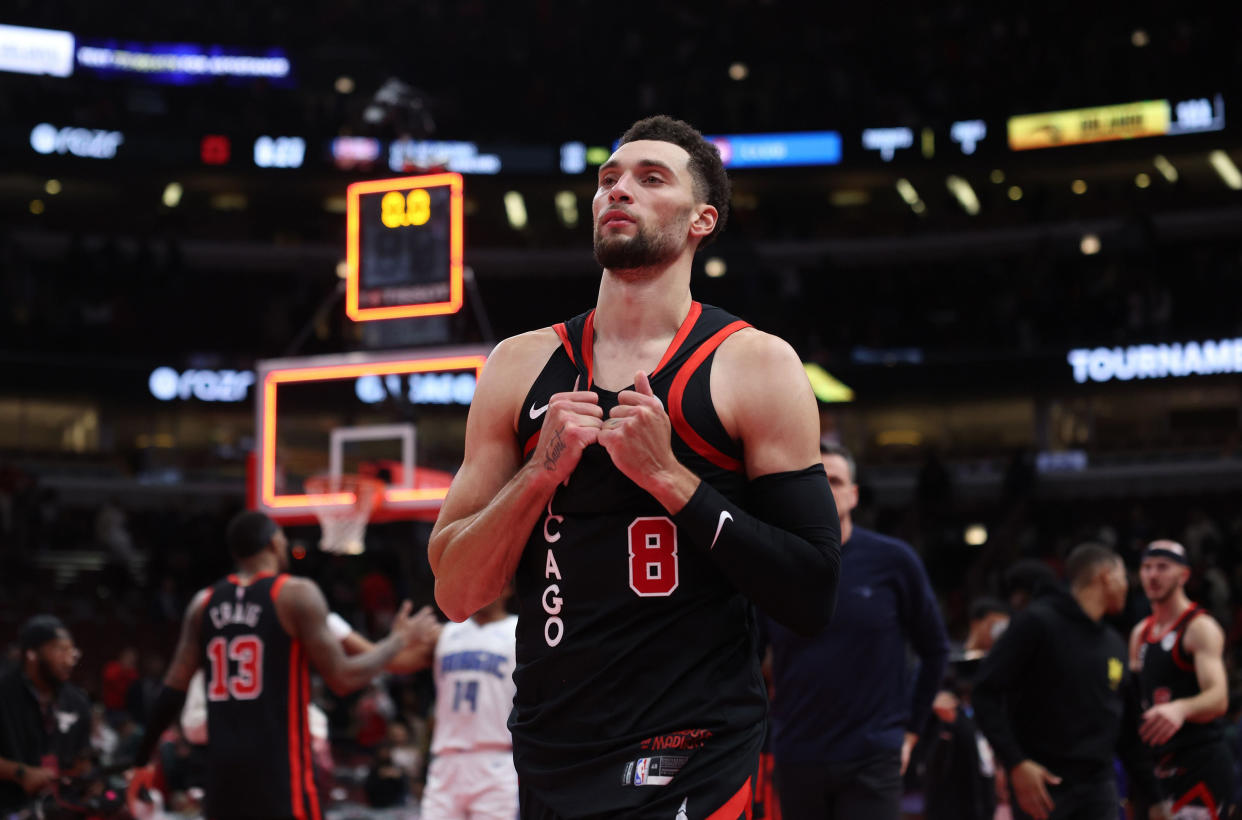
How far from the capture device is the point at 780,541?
279 centimetres

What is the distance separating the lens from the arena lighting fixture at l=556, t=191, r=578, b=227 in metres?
34.8

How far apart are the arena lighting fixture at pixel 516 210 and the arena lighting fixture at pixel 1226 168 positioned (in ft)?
53.2

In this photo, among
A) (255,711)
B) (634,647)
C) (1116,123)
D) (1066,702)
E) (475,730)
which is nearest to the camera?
(634,647)

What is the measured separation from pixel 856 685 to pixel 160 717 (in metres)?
3.23

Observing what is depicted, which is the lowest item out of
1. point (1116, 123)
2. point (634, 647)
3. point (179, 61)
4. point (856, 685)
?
point (856, 685)

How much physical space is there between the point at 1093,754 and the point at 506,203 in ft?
99.1

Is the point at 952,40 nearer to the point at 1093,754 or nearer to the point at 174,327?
the point at 174,327

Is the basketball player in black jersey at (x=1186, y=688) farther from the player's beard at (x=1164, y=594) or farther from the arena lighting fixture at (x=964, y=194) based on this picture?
the arena lighting fixture at (x=964, y=194)

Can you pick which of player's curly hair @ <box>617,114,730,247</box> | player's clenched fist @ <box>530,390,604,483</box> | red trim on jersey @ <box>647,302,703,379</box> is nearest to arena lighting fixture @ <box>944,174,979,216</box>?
player's curly hair @ <box>617,114,730,247</box>

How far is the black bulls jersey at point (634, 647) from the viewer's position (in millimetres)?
2805

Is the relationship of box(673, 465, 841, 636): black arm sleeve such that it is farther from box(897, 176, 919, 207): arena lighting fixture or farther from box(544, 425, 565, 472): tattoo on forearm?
box(897, 176, 919, 207): arena lighting fixture

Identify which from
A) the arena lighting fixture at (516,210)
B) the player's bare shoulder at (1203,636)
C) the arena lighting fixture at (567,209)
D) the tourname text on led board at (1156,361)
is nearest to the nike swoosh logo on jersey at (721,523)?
the player's bare shoulder at (1203,636)

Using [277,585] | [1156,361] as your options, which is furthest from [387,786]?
[1156,361]

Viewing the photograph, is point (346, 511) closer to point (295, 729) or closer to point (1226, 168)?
point (295, 729)
